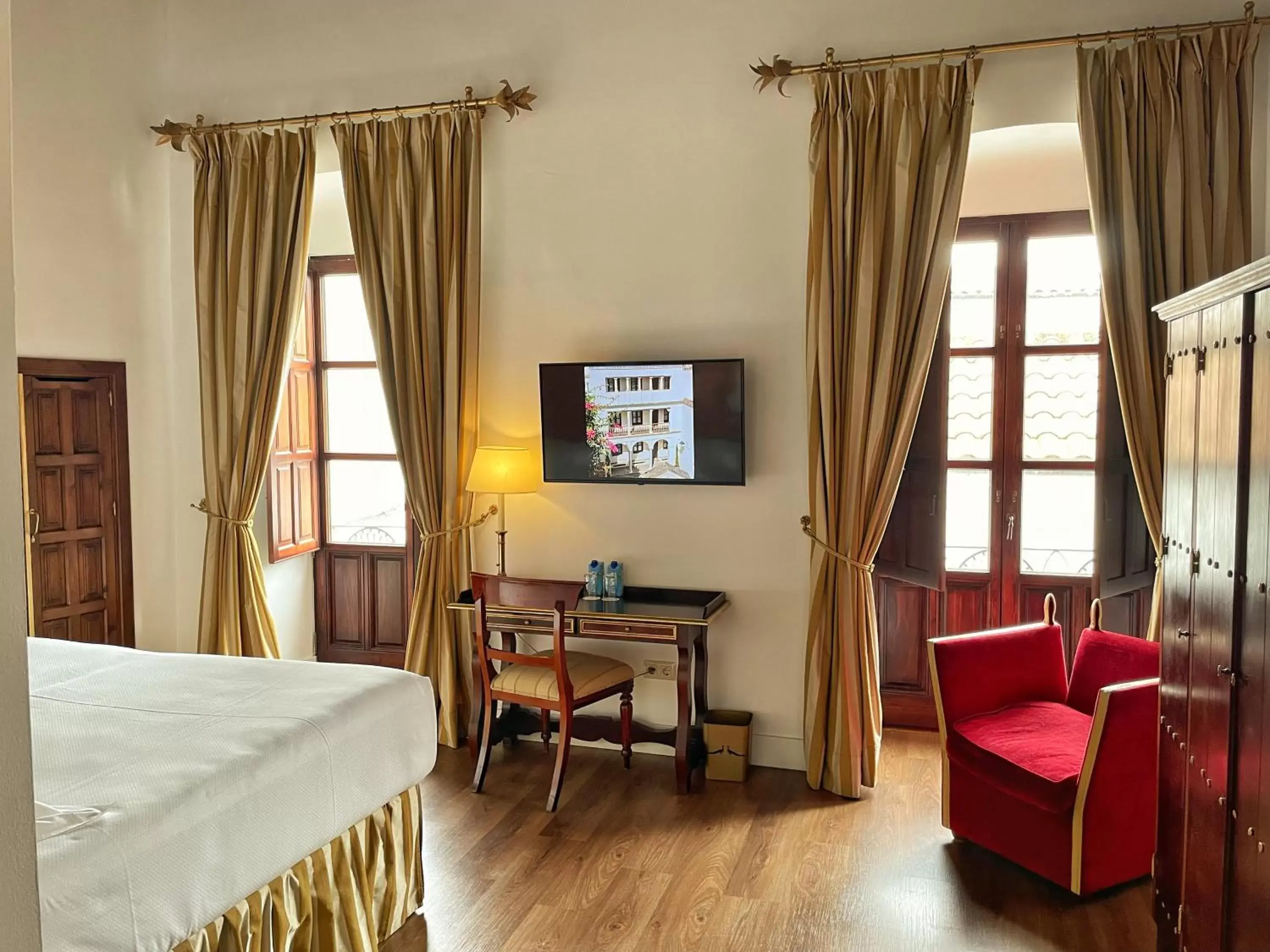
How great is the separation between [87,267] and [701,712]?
3685mm

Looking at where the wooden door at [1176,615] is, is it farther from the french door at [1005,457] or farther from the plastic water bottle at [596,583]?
the plastic water bottle at [596,583]

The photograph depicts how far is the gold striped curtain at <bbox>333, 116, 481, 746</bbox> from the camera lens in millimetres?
4871

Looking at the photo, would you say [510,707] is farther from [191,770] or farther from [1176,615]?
[1176,615]

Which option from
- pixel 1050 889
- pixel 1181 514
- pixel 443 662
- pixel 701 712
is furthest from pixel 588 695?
pixel 1181 514

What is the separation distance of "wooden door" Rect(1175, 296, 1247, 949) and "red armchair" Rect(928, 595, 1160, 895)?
2.21 feet

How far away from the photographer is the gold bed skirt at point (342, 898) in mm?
2469

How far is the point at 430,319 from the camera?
492cm

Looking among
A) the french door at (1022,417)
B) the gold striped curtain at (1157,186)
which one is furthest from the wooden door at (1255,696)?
the french door at (1022,417)

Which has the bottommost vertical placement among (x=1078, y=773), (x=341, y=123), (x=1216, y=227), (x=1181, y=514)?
(x=1078, y=773)

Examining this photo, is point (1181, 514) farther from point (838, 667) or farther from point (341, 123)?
point (341, 123)

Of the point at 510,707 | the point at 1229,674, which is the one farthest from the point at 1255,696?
the point at 510,707

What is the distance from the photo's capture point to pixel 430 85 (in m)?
4.98

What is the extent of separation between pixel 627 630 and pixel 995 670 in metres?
1.51

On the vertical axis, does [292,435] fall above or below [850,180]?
below
